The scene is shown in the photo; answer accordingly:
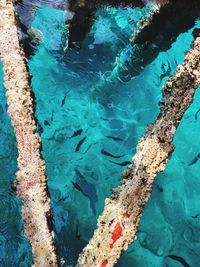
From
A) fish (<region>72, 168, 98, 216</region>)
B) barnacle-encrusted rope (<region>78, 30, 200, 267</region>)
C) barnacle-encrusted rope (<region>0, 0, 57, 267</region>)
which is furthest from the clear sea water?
barnacle-encrusted rope (<region>78, 30, 200, 267</region>)

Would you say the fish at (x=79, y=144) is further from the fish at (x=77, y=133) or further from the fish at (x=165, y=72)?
the fish at (x=165, y=72)

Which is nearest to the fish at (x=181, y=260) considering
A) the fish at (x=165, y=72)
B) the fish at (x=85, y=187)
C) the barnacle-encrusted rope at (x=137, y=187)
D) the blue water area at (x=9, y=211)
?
the fish at (x=85, y=187)

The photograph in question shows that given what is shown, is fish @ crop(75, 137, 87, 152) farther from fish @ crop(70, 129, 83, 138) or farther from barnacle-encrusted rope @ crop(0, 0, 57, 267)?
barnacle-encrusted rope @ crop(0, 0, 57, 267)

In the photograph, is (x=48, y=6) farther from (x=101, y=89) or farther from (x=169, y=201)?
(x=169, y=201)

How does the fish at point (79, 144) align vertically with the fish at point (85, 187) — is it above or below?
above

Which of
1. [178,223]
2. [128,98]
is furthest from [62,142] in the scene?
[178,223]

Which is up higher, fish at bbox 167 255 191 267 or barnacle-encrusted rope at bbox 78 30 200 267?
barnacle-encrusted rope at bbox 78 30 200 267
